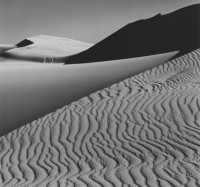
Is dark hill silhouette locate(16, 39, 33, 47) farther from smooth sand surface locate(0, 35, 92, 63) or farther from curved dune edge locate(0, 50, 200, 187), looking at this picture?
curved dune edge locate(0, 50, 200, 187)

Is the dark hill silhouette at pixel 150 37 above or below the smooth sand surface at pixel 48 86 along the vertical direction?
above

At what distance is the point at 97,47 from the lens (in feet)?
91.7

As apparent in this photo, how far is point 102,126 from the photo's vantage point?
360 inches

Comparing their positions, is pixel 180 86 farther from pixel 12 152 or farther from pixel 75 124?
pixel 12 152

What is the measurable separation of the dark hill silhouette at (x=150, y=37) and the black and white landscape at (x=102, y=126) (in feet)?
14.0

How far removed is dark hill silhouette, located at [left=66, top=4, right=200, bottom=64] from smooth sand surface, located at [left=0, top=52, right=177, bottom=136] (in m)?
4.26

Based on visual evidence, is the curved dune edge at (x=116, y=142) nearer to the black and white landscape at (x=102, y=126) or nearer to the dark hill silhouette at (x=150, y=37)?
the black and white landscape at (x=102, y=126)

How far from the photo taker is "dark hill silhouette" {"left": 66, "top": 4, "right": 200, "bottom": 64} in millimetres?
23141

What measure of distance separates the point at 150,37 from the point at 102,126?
56.5 feet

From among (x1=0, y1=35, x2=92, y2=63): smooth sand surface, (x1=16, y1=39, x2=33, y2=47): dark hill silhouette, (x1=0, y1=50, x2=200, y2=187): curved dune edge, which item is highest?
(x1=16, y1=39, x2=33, y2=47): dark hill silhouette

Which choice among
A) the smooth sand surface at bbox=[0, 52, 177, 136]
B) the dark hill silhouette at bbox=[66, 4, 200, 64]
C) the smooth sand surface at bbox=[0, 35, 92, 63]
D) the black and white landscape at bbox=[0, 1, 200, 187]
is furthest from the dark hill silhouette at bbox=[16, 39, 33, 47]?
the black and white landscape at bbox=[0, 1, 200, 187]

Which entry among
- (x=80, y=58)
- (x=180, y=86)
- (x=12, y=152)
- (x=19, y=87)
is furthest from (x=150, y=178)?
(x=80, y=58)

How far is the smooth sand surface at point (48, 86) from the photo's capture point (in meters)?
12.4

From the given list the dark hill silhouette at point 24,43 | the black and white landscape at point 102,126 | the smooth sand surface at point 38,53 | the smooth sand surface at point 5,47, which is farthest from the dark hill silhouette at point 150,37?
the dark hill silhouette at point 24,43
